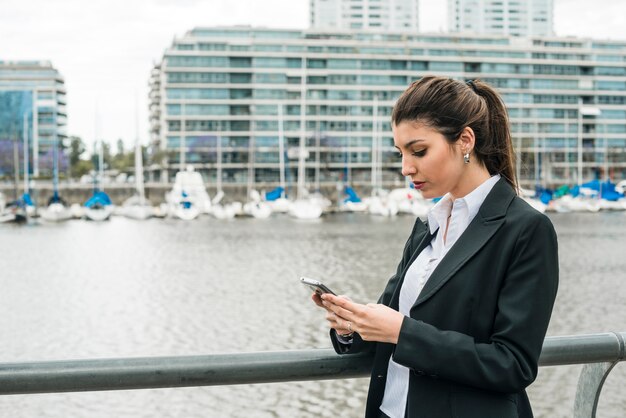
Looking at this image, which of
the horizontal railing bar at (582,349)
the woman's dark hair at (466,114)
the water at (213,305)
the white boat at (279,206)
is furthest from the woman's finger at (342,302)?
the white boat at (279,206)

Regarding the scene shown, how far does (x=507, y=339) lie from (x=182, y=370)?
0.81 metres

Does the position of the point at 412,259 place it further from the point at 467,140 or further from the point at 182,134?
the point at 182,134

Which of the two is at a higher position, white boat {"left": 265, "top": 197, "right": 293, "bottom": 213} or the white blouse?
the white blouse

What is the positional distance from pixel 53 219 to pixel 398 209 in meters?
26.6

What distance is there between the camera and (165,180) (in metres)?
96.8

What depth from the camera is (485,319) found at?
6.02ft

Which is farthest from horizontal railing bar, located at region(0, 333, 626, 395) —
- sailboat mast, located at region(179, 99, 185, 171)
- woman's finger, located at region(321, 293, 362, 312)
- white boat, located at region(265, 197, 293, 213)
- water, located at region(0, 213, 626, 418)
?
sailboat mast, located at region(179, 99, 185, 171)

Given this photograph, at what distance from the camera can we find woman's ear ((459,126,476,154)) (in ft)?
6.43

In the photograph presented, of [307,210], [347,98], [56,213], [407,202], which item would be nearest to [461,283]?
[307,210]

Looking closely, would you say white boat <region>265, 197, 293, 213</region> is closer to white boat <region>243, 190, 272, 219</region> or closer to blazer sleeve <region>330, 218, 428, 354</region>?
white boat <region>243, 190, 272, 219</region>

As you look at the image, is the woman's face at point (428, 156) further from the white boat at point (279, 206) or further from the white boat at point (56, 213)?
the white boat at point (279, 206)

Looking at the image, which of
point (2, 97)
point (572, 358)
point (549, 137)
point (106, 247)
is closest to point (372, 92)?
point (549, 137)

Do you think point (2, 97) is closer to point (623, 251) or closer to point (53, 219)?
point (53, 219)

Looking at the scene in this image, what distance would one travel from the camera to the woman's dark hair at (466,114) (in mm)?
1947
